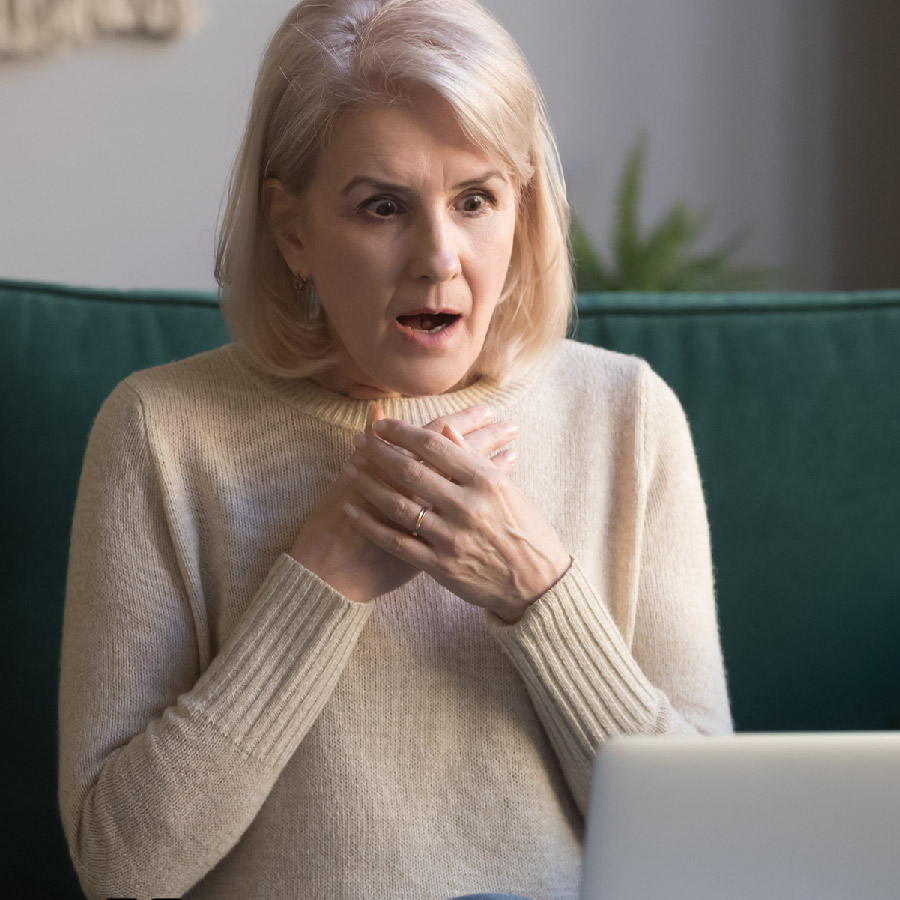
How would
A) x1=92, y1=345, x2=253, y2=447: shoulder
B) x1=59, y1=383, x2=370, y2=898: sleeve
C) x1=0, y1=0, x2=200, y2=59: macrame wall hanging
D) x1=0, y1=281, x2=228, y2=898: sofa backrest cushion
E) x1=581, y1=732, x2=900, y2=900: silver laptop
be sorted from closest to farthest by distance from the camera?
1. x1=581, y1=732, x2=900, y2=900: silver laptop
2. x1=59, y1=383, x2=370, y2=898: sleeve
3. x1=92, y1=345, x2=253, y2=447: shoulder
4. x1=0, y1=281, x2=228, y2=898: sofa backrest cushion
5. x1=0, y1=0, x2=200, y2=59: macrame wall hanging

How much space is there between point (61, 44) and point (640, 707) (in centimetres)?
210

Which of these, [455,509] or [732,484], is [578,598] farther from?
[732,484]

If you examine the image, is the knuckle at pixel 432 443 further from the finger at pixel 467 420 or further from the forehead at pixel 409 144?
the forehead at pixel 409 144

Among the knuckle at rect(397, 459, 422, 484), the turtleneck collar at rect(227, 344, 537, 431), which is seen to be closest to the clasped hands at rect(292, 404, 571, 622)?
the knuckle at rect(397, 459, 422, 484)

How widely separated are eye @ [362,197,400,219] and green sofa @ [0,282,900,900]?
473 millimetres

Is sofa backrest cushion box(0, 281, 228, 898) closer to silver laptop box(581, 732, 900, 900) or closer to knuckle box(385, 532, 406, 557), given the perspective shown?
knuckle box(385, 532, 406, 557)

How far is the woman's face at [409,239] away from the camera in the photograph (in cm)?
104

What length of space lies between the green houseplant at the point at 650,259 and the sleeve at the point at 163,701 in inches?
66.4

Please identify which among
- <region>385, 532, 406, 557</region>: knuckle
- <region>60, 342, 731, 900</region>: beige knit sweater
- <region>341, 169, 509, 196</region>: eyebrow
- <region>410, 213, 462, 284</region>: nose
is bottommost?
<region>60, 342, 731, 900</region>: beige knit sweater

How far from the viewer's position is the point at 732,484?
4.75ft

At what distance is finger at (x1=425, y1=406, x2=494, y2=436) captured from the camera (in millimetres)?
1089

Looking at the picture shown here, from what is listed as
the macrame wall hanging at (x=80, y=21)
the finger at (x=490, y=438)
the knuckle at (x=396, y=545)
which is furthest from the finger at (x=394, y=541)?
the macrame wall hanging at (x=80, y=21)

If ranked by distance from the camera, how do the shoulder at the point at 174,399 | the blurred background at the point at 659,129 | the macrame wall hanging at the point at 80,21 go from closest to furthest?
the shoulder at the point at 174,399 → the macrame wall hanging at the point at 80,21 → the blurred background at the point at 659,129

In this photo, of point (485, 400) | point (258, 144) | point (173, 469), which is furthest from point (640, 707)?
point (258, 144)
